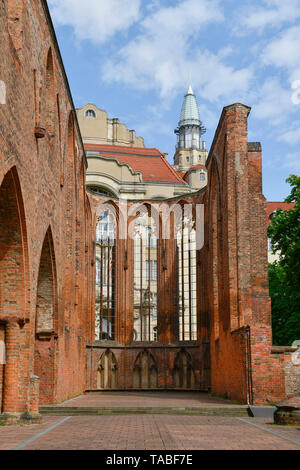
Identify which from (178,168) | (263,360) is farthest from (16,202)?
(178,168)

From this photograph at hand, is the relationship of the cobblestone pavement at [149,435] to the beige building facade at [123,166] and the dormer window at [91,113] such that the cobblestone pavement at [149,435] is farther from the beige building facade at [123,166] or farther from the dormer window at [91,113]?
the dormer window at [91,113]

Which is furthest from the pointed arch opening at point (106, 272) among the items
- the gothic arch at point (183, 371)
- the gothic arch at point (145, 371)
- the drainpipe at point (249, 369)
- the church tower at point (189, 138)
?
the church tower at point (189, 138)

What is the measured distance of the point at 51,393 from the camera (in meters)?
16.9

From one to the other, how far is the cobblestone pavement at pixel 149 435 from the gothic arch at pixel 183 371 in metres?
15.9

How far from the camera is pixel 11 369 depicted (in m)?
12.8

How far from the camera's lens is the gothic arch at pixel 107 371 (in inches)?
1192

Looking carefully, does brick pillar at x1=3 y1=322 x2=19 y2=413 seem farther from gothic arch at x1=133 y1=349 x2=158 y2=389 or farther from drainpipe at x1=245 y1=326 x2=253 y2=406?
gothic arch at x1=133 y1=349 x2=158 y2=389

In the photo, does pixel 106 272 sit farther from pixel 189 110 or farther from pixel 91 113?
pixel 189 110

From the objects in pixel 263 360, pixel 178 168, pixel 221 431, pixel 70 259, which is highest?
pixel 178 168

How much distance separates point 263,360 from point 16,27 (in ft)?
33.0

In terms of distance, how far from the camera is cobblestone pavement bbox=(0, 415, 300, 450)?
890 centimetres

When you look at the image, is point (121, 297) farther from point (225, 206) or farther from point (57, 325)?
point (57, 325)
